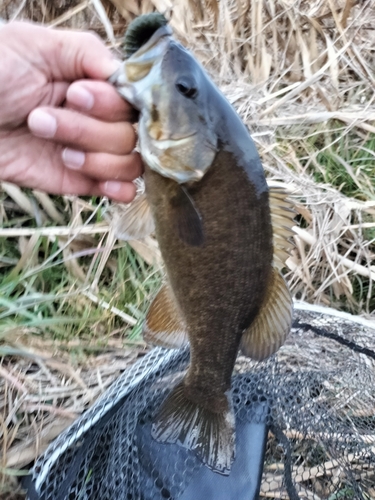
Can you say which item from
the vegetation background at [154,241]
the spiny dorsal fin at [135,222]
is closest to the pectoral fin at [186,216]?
the spiny dorsal fin at [135,222]

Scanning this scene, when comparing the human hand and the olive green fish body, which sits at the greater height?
the human hand

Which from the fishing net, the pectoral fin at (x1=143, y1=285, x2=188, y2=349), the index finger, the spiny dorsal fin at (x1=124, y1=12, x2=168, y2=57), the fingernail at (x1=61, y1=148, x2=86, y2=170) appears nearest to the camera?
the spiny dorsal fin at (x1=124, y1=12, x2=168, y2=57)

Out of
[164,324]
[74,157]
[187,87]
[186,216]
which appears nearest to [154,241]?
[164,324]

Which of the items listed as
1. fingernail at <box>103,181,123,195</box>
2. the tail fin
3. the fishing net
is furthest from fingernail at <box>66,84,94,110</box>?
the fishing net

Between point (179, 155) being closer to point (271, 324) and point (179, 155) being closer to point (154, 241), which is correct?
point (271, 324)

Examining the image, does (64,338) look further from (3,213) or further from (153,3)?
(153,3)

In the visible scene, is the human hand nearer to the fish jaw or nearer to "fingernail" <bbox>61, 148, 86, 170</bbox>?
"fingernail" <bbox>61, 148, 86, 170</bbox>

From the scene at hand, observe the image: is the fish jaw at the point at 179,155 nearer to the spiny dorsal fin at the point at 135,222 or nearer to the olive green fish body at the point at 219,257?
the olive green fish body at the point at 219,257
